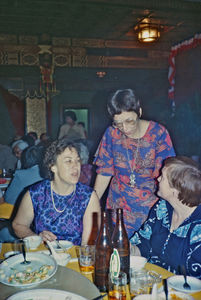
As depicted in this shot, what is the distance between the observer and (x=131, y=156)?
91.3 inches

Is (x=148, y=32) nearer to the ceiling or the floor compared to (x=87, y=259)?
nearer to the ceiling

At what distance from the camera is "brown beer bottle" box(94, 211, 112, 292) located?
4.05 feet

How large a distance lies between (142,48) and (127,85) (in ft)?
3.16

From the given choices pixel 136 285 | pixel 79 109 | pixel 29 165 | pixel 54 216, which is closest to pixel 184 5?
pixel 29 165

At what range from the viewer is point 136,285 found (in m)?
1.17

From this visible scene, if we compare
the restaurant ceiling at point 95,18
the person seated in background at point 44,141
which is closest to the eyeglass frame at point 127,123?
the person seated in background at point 44,141

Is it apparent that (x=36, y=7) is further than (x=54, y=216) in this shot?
Yes

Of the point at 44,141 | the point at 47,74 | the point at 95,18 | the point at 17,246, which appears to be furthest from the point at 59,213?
the point at 47,74

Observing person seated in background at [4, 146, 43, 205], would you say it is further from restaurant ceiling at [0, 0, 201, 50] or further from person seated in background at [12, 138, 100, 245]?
restaurant ceiling at [0, 0, 201, 50]

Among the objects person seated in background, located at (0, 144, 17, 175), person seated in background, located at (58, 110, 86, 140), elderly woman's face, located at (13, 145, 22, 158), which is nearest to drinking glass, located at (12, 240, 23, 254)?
elderly woman's face, located at (13, 145, 22, 158)

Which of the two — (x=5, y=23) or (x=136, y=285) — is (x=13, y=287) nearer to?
(x=136, y=285)

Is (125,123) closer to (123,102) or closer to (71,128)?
(123,102)

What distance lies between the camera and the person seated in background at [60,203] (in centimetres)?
194

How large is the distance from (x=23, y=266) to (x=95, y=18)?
5.17 meters
